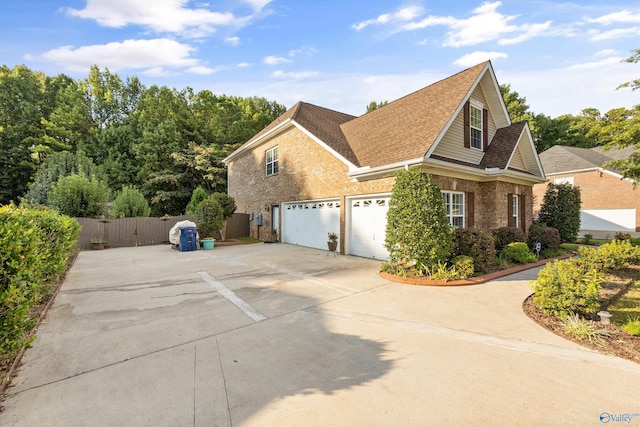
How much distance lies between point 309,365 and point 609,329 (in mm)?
4714

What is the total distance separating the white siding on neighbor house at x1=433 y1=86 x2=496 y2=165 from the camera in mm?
10258

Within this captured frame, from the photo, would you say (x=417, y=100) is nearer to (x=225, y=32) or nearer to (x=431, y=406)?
(x=225, y=32)

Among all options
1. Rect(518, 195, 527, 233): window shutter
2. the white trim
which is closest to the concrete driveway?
Rect(518, 195, 527, 233): window shutter

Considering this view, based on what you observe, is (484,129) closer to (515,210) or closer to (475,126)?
(475,126)

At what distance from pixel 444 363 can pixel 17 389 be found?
190 inches

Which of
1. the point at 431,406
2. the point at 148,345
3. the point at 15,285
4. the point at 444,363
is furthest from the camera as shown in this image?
the point at 148,345

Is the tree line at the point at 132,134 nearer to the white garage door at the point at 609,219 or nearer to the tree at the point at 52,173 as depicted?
the tree at the point at 52,173

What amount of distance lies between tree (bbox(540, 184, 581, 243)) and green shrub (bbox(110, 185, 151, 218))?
2424 cm

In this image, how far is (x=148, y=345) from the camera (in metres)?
3.99

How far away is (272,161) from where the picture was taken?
17734mm

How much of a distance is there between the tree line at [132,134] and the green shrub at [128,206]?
7076 mm

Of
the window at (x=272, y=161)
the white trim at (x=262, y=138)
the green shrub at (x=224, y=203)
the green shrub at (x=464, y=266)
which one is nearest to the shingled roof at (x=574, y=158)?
the green shrub at (x=464, y=266)

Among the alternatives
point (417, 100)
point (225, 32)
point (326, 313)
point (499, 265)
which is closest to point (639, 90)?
point (417, 100)

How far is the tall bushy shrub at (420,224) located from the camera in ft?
24.8
